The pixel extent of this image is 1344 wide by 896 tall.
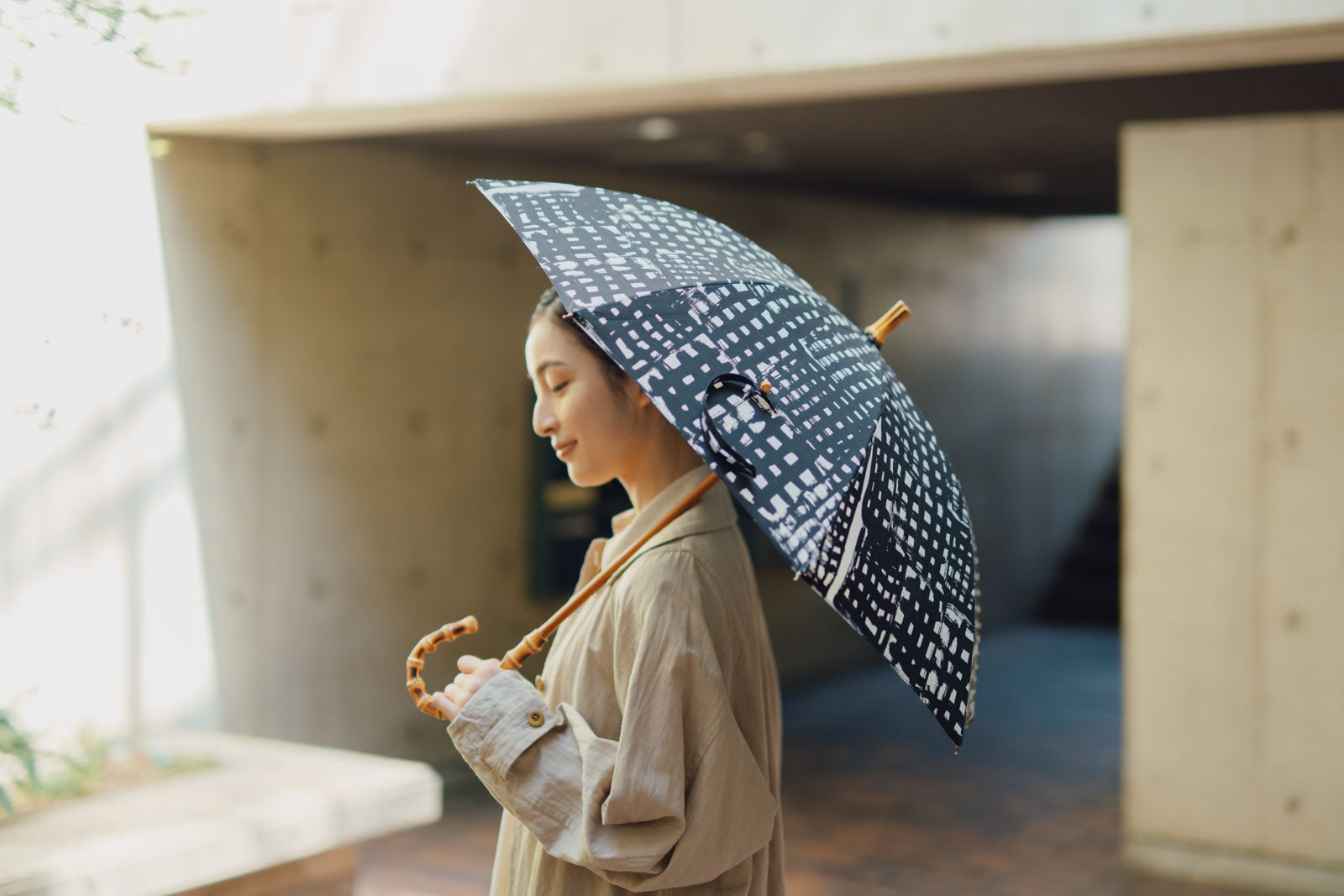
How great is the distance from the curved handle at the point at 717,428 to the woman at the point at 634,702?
23 cm

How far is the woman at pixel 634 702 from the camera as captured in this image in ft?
5.28

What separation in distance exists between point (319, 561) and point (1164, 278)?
12.2 feet

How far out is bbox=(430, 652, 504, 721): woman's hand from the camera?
1.67m

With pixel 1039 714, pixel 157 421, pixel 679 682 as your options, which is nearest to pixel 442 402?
pixel 157 421

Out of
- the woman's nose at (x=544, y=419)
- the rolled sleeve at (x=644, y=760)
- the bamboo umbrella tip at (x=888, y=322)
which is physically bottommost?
the rolled sleeve at (x=644, y=760)

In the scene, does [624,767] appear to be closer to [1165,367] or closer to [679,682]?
[679,682]

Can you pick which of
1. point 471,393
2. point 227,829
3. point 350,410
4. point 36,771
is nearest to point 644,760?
point 227,829

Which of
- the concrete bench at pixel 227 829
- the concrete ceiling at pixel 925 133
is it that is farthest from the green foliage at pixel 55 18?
the concrete ceiling at pixel 925 133

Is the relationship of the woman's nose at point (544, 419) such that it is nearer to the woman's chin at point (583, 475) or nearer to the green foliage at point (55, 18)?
the woman's chin at point (583, 475)

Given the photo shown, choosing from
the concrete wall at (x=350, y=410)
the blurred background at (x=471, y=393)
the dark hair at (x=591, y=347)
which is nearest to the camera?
the dark hair at (x=591, y=347)

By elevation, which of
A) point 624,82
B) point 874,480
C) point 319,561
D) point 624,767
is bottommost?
point 319,561

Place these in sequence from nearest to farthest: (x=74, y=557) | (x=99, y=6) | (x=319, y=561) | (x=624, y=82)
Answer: (x=99, y=6), (x=624, y=82), (x=74, y=557), (x=319, y=561)

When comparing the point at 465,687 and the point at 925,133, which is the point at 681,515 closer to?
the point at 465,687

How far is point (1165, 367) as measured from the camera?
5.29 metres
